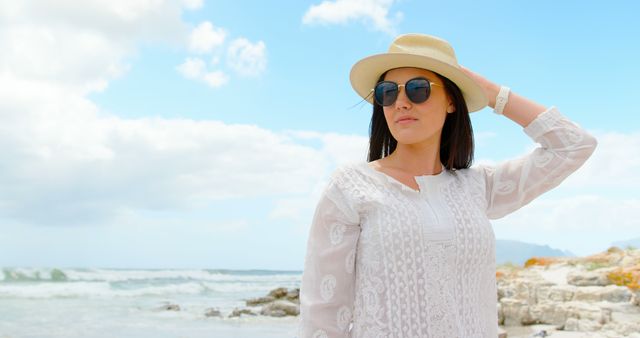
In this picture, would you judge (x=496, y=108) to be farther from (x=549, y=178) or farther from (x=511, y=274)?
(x=511, y=274)

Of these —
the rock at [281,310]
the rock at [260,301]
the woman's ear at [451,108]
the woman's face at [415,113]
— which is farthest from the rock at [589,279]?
the rock at [260,301]

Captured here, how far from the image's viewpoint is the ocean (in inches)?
401

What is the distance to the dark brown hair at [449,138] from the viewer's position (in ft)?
6.95

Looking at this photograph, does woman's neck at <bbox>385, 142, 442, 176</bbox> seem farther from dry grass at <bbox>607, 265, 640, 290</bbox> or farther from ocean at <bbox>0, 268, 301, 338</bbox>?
ocean at <bbox>0, 268, 301, 338</bbox>

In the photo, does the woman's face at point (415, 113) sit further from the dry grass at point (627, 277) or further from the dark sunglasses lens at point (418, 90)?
the dry grass at point (627, 277)

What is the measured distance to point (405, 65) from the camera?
2.02 metres

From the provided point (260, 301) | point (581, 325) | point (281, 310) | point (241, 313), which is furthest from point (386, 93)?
point (260, 301)

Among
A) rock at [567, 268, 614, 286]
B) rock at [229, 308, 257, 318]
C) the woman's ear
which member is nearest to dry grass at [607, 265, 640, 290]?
rock at [567, 268, 614, 286]

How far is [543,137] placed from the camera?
2160mm

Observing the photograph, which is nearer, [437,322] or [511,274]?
[437,322]

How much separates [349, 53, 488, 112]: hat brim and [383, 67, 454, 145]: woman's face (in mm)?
29

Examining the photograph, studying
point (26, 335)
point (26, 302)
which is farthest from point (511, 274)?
point (26, 302)

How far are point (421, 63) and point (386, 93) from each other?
14 centimetres

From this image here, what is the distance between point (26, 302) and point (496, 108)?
1736 centimetres
